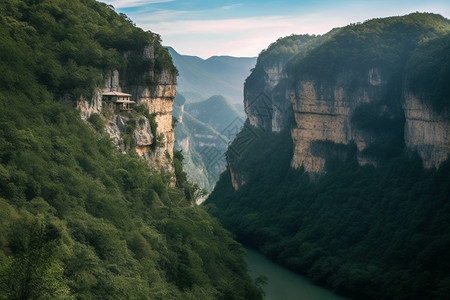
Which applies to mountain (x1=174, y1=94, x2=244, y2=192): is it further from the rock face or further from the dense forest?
the dense forest

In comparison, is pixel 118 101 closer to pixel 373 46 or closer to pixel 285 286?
pixel 285 286

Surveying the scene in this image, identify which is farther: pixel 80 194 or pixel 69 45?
pixel 69 45

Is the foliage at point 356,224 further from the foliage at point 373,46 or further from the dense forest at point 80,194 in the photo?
the dense forest at point 80,194

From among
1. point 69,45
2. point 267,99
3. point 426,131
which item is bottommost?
point 426,131

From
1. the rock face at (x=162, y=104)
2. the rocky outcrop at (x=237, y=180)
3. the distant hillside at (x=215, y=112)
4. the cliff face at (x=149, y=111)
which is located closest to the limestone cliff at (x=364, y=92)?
the rocky outcrop at (x=237, y=180)

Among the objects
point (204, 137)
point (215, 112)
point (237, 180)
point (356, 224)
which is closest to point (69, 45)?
point (356, 224)

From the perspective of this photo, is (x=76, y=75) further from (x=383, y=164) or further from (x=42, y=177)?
(x=383, y=164)
